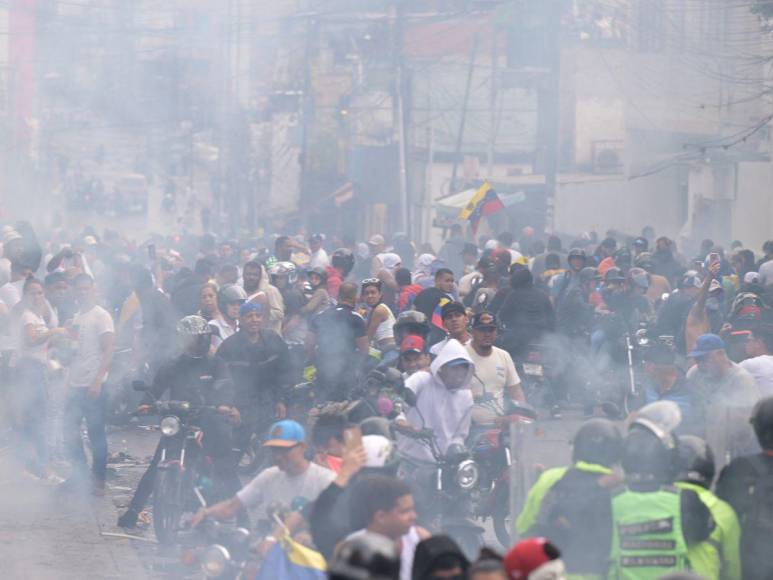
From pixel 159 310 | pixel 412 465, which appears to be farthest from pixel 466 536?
pixel 159 310

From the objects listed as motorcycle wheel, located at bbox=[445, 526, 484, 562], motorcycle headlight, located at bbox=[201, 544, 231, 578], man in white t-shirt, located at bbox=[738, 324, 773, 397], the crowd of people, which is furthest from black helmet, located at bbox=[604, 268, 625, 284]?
motorcycle headlight, located at bbox=[201, 544, 231, 578]

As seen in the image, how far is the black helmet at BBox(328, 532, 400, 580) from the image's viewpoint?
2.29 metres

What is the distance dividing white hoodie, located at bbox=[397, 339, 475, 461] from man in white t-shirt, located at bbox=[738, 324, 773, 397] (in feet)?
4.70

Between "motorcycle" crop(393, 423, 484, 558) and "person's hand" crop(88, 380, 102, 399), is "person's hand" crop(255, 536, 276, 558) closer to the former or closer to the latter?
"motorcycle" crop(393, 423, 484, 558)

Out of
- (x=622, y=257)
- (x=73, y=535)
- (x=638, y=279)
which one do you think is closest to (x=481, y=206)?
(x=622, y=257)

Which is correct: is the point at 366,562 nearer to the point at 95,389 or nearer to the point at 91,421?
the point at 95,389

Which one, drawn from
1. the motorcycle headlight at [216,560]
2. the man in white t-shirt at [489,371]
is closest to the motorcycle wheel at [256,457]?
the man in white t-shirt at [489,371]

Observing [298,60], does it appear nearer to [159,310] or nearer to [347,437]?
[159,310]

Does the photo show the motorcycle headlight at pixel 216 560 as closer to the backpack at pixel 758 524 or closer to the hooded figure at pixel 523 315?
the backpack at pixel 758 524

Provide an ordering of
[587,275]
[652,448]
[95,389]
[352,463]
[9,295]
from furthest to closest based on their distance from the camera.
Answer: [587,275], [9,295], [95,389], [352,463], [652,448]

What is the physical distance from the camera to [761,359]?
289 inches

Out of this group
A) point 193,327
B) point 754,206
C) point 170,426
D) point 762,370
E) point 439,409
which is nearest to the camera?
point 439,409

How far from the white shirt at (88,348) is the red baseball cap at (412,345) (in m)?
2.20

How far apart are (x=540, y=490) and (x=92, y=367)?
559 cm
